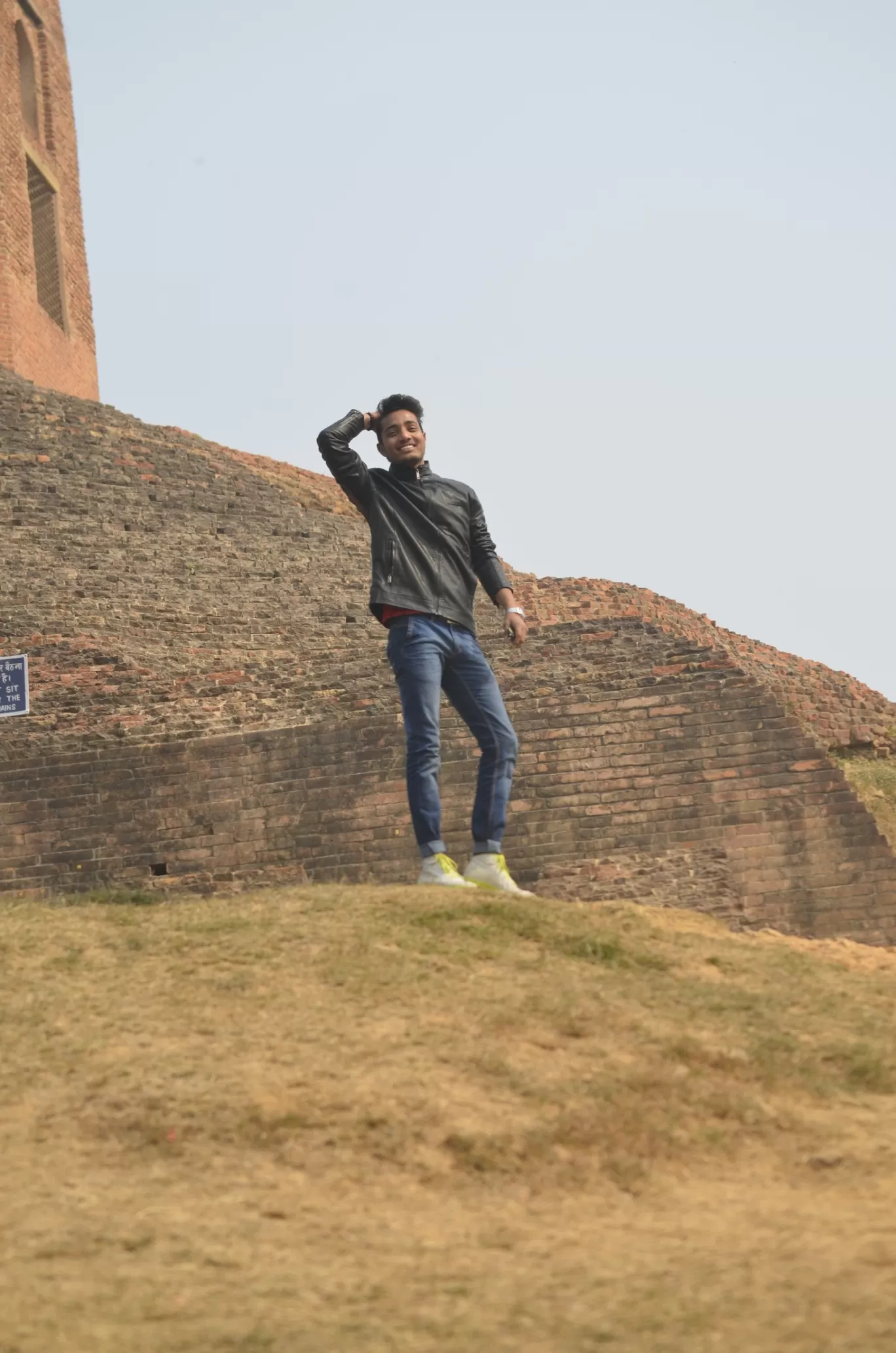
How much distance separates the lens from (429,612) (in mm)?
6969

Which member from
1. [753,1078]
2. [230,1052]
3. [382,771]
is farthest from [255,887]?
[753,1078]

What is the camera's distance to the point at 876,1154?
15.0 feet

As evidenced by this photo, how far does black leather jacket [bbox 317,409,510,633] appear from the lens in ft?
23.0

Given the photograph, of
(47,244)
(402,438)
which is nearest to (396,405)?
(402,438)

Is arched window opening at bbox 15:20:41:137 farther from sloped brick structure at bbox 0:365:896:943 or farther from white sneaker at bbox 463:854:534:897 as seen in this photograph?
white sneaker at bbox 463:854:534:897

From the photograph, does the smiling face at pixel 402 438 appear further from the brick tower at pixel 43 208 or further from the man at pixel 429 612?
the brick tower at pixel 43 208

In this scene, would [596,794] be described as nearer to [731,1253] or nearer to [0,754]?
[0,754]

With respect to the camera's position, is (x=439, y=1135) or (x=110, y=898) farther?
(x=110, y=898)

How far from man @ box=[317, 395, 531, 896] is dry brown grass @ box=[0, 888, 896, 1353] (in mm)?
373

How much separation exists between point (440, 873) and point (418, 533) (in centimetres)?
155

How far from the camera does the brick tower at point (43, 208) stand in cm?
2119

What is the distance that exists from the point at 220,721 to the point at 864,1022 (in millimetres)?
5014

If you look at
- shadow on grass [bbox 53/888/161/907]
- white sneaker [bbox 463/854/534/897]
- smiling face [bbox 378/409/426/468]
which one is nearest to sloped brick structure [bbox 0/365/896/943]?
shadow on grass [bbox 53/888/161/907]

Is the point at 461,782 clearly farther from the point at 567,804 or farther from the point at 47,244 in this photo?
the point at 47,244
